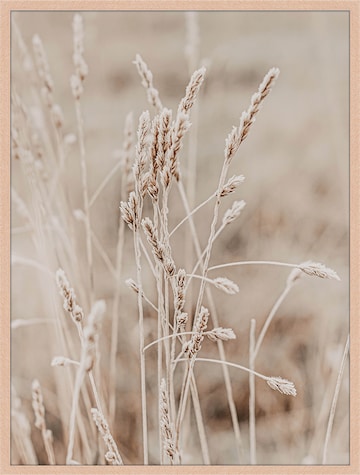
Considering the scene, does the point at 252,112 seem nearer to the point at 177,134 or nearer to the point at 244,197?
the point at 177,134

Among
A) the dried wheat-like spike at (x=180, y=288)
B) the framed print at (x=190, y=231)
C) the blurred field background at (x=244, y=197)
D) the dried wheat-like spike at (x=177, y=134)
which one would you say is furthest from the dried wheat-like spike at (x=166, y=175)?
the blurred field background at (x=244, y=197)

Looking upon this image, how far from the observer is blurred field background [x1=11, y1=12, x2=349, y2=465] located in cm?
102

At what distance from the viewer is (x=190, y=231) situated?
111cm

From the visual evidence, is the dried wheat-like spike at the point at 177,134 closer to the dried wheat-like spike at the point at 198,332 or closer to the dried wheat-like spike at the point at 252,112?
the dried wheat-like spike at the point at 252,112

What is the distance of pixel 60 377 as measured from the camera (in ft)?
3.34

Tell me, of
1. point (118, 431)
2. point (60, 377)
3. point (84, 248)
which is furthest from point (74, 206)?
point (118, 431)

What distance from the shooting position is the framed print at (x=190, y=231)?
0.96 metres

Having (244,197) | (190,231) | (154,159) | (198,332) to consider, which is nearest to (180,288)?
(198,332)

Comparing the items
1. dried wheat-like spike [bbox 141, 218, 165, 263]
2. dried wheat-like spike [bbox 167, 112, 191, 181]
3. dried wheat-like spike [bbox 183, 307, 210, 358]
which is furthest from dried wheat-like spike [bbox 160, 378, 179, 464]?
dried wheat-like spike [bbox 167, 112, 191, 181]

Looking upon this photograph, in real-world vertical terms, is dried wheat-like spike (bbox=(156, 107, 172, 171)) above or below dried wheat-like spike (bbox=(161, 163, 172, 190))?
above

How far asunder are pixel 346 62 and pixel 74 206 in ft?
1.97

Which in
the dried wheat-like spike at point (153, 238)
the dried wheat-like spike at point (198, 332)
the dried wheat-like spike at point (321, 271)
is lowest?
the dried wheat-like spike at point (198, 332)

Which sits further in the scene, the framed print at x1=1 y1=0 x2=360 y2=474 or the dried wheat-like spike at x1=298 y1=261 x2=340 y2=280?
the framed print at x1=1 y1=0 x2=360 y2=474

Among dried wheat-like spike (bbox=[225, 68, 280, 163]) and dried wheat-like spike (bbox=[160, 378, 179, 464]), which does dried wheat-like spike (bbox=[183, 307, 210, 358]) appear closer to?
dried wheat-like spike (bbox=[160, 378, 179, 464])
